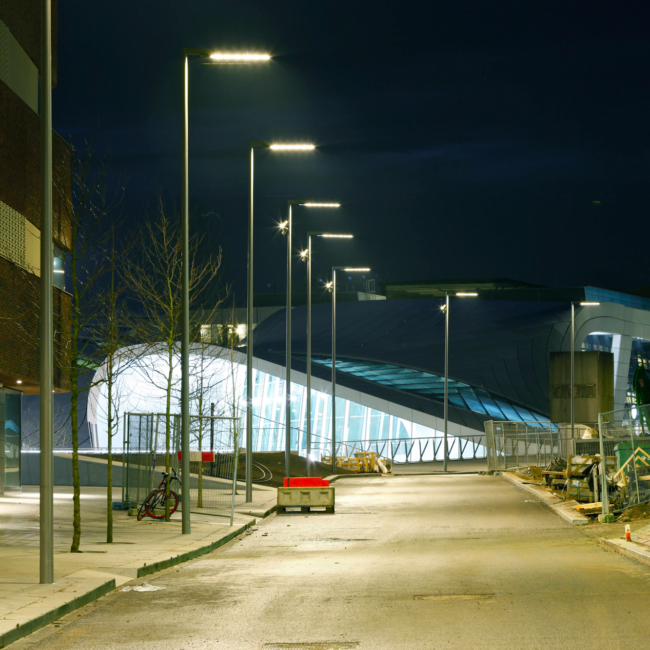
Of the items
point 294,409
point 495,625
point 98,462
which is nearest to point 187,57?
point 495,625

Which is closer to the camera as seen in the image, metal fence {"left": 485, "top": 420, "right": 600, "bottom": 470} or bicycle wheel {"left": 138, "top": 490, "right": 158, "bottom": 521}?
bicycle wheel {"left": 138, "top": 490, "right": 158, "bottom": 521}

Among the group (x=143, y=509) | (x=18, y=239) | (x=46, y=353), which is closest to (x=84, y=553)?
(x=46, y=353)

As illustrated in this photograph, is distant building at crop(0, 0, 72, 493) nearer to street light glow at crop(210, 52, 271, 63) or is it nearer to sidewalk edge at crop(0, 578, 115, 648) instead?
street light glow at crop(210, 52, 271, 63)

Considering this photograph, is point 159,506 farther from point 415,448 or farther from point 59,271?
point 415,448

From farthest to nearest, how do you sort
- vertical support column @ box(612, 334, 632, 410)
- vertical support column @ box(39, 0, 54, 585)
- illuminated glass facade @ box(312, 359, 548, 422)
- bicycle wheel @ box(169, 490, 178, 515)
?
vertical support column @ box(612, 334, 632, 410) → illuminated glass facade @ box(312, 359, 548, 422) → bicycle wheel @ box(169, 490, 178, 515) → vertical support column @ box(39, 0, 54, 585)

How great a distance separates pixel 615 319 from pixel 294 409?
31.9 metres

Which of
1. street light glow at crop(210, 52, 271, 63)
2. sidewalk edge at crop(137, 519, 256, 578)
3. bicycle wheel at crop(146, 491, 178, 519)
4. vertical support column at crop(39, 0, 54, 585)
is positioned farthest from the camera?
bicycle wheel at crop(146, 491, 178, 519)

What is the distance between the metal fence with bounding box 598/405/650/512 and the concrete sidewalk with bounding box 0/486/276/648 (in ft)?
27.7

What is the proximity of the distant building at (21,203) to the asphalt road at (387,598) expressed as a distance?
11.4 m

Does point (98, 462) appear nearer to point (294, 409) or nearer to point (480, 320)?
point (294, 409)

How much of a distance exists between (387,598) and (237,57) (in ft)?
38.7

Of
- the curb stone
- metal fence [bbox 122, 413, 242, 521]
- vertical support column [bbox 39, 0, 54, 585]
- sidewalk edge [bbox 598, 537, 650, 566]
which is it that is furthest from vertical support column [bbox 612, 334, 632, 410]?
vertical support column [bbox 39, 0, 54, 585]

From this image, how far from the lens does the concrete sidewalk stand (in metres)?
10.5

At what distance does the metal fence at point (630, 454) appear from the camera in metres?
20.6
